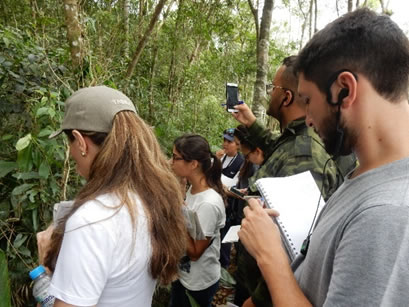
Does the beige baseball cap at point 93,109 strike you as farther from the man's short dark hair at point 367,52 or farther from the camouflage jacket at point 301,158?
the camouflage jacket at point 301,158

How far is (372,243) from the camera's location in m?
0.62

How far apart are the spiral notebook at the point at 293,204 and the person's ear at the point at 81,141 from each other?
807 mm

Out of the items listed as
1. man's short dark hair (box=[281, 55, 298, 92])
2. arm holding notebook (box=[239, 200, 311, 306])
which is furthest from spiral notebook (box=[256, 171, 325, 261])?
man's short dark hair (box=[281, 55, 298, 92])

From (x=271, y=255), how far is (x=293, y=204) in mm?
318

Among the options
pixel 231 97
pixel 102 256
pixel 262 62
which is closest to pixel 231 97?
pixel 231 97

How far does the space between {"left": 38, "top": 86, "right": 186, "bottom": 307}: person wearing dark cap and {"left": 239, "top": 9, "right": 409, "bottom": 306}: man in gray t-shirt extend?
49 centimetres

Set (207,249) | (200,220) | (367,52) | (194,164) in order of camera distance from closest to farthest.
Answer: (367,52), (200,220), (207,249), (194,164)

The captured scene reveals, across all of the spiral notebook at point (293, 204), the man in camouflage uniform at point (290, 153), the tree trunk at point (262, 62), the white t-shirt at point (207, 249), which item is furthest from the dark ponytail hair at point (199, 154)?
the tree trunk at point (262, 62)

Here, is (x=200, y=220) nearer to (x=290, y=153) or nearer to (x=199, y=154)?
(x=199, y=154)

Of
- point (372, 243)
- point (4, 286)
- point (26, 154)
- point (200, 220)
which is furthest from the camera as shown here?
point (200, 220)

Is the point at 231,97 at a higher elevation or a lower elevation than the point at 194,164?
higher

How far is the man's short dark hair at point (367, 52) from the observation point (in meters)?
0.78

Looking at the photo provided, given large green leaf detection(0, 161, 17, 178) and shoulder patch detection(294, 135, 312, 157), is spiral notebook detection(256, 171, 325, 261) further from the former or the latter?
large green leaf detection(0, 161, 17, 178)

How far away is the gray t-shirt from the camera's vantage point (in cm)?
61
